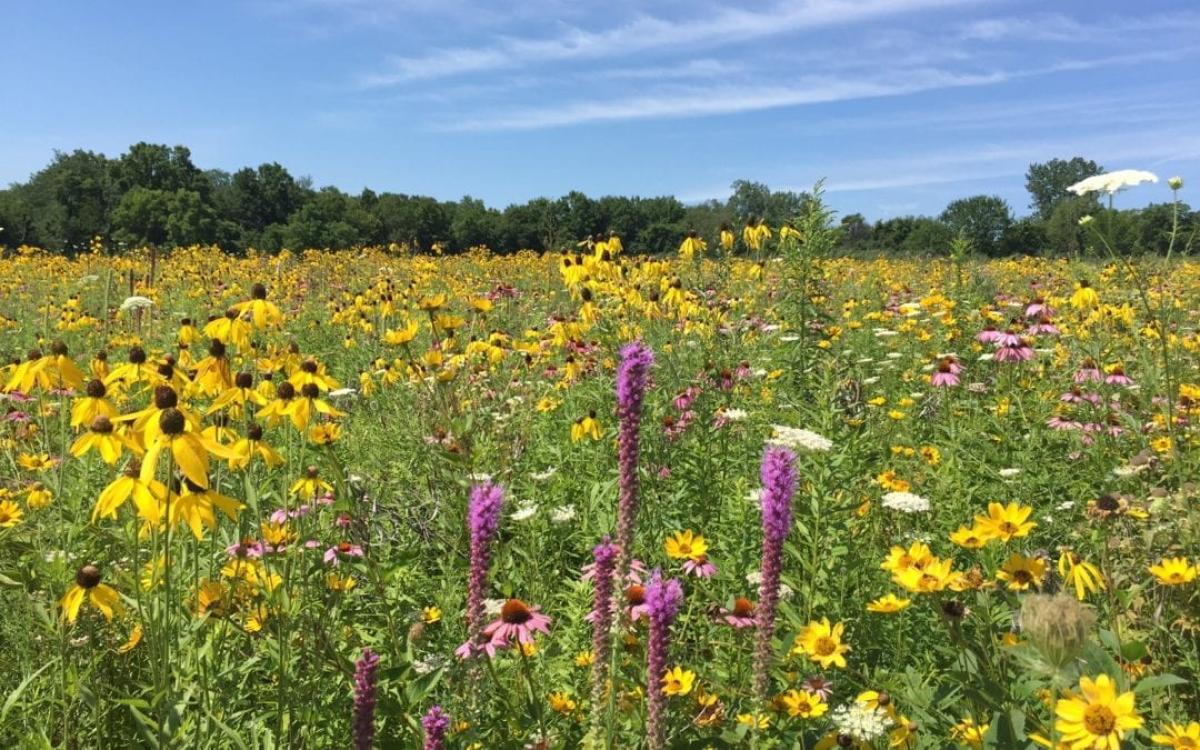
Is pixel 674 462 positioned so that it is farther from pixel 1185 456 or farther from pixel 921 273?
pixel 921 273

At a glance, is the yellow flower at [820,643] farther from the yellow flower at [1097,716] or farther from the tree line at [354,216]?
the tree line at [354,216]

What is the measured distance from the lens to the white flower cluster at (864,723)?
67.1 inches

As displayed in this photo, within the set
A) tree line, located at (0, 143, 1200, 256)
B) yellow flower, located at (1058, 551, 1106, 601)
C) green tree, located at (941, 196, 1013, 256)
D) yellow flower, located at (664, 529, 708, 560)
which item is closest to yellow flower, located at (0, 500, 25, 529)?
yellow flower, located at (664, 529, 708, 560)

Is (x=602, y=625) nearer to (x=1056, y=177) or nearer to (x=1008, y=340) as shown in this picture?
(x=1008, y=340)

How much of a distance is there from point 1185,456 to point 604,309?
2.86m

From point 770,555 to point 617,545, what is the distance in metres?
0.30

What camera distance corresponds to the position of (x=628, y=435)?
63.1 inches

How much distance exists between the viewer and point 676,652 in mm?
2562

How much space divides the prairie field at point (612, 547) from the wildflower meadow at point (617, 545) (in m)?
0.02

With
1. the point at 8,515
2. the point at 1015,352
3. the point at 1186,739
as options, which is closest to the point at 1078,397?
the point at 1015,352

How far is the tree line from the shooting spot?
24.9 m

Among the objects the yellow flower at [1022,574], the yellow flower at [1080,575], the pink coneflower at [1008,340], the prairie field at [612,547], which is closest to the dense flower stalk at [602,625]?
the prairie field at [612,547]

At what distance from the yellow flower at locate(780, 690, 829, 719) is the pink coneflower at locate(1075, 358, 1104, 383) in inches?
130

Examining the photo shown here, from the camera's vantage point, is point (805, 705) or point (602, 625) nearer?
point (602, 625)
